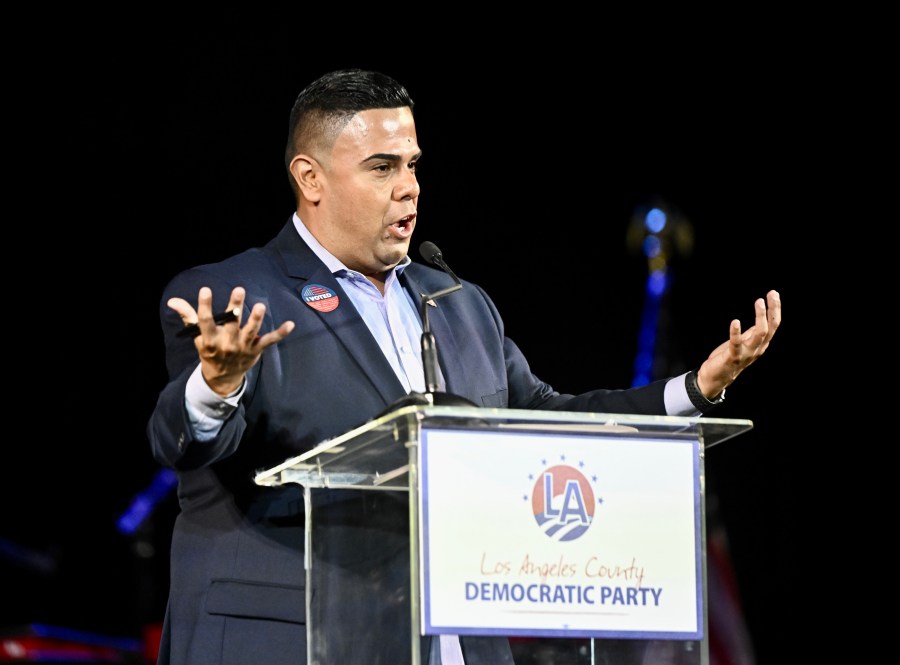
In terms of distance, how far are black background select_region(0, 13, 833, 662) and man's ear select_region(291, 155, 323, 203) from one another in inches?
118

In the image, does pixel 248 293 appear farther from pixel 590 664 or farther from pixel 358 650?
pixel 590 664

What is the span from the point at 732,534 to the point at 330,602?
5079 millimetres

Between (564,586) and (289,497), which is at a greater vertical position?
(289,497)

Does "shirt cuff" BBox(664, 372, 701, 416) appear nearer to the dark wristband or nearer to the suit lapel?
the dark wristband

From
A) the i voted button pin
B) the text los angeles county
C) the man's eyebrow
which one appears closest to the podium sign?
the text los angeles county

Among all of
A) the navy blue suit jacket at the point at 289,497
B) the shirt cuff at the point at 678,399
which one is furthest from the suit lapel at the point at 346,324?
the shirt cuff at the point at 678,399

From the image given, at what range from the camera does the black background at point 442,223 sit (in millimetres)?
5875

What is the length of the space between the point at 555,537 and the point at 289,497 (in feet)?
2.20

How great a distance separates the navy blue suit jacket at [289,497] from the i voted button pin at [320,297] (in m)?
0.01

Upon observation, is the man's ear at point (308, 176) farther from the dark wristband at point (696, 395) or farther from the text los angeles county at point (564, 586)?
the text los angeles county at point (564, 586)

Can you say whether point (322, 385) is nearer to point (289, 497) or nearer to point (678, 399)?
point (289, 497)

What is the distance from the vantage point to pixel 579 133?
6.68m

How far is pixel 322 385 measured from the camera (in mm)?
2494


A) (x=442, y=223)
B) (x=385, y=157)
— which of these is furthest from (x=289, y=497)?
(x=442, y=223)
